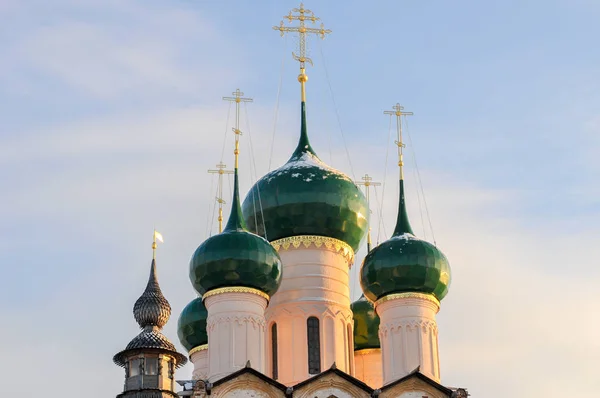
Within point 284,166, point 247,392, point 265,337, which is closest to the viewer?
point 247,392

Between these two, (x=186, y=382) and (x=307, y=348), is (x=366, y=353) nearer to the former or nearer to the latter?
(x=307, y=348)

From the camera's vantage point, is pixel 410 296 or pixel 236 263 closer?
pixel 236 263

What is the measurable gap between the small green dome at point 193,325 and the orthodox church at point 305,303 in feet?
4.34

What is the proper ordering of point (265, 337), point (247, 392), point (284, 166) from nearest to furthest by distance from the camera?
point (247, 392) < point (265, 337) < point (284, 166)

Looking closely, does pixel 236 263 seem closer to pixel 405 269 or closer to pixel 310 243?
pixel 310 243

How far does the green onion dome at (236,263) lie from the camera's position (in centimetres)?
2792

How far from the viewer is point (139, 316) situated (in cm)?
3288

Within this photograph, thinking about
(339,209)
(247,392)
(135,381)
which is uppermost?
(339,209)

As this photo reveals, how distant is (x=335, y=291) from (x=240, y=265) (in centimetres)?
272

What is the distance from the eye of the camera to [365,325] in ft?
105

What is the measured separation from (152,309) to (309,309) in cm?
504

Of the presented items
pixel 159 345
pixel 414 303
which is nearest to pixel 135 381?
pixel 159 345

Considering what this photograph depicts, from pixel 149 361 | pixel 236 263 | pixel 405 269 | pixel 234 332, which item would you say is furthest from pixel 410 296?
pixel 149 361

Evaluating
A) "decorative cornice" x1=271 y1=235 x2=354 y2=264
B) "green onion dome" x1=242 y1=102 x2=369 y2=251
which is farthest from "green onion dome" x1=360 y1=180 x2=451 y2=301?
"green onion dome" x1=242 y1=102 x2=369 y2=251
